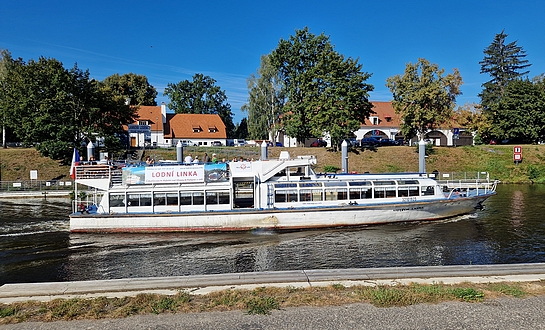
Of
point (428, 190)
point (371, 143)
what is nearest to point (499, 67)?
point (371, 143)

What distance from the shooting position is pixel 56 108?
5781 cm

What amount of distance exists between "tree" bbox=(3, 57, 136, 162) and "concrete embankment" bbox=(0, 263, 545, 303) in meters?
49.2

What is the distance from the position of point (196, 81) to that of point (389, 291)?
110 m

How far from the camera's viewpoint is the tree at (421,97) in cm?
6500

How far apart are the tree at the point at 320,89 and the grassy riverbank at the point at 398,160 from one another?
4750 mm

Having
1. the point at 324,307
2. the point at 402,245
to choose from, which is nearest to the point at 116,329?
the point at 324,307

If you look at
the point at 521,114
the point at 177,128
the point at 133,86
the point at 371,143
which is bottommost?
the point at 371,143

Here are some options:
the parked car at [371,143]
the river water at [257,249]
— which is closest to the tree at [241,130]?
the parked car at [371,143]

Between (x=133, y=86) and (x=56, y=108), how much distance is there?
47004 millimetres

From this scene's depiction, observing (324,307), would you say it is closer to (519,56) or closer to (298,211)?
(298,211)

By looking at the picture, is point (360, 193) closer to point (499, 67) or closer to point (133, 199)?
point (133, 199)

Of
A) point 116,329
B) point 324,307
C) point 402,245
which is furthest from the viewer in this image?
point 402,245

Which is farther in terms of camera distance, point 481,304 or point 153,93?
point 153,93

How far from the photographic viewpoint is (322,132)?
64.7m
